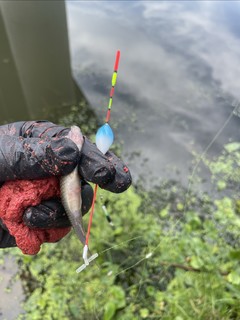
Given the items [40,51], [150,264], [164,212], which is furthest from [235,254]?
[40,51]

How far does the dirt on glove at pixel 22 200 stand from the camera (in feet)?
4.02

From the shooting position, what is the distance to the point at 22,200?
122 cm

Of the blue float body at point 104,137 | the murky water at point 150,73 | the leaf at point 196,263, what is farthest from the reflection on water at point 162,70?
Answer: the blue float body at point 104,137

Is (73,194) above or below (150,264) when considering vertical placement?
above

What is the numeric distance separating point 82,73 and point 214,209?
1750 millimetres

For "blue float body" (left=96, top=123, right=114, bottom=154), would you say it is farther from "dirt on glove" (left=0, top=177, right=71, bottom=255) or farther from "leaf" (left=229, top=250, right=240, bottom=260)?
"leaf" (left=229, top=250, right=240, bottom=260)

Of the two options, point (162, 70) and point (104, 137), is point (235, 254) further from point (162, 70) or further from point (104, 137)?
point (162, 70)

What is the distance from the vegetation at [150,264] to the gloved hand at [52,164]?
2.24 feet

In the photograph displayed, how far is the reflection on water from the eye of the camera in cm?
282

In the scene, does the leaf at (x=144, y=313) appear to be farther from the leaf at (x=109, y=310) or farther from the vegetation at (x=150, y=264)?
the leaf at (x=109, y=310)

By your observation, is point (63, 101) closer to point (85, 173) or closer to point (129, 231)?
point (129, 231)

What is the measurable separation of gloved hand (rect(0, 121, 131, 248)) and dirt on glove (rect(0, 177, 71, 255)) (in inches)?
0.9

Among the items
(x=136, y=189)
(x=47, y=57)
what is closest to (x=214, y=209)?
(x=136, y=189)

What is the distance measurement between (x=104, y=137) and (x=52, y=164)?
20 cm
